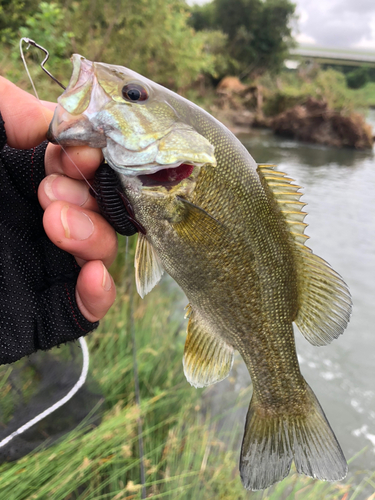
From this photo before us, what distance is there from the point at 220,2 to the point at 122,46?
35.6 meters

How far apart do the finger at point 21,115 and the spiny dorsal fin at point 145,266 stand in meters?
→ 0.64

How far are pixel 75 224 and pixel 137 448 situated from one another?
198 centimetres

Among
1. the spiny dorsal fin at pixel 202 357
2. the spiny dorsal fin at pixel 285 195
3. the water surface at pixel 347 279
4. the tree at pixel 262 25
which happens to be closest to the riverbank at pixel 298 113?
the water surface at pixel 347 279

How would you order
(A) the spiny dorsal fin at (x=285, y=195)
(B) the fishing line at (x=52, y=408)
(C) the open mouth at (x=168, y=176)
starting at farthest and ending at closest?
(B) the fishing line at (x=52, y=408)
(A) the spiny dorsal fin at (x=285, y=195)
(C) the open mouth at (x=168, y=176)

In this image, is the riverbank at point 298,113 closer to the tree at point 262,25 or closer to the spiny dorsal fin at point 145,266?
the tree at point 262,25

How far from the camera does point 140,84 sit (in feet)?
4.17

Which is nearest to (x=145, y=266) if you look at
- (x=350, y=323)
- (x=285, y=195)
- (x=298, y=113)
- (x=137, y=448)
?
(x=285, y=195)

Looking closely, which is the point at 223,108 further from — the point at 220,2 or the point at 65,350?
the point at 65,350

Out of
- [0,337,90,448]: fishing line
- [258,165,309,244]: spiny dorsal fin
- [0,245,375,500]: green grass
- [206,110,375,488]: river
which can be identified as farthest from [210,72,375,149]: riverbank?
[258,165,309,244]: spiny dorsal fin

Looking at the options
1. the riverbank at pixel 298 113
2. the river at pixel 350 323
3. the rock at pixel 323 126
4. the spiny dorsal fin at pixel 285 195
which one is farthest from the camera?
the riverbank at pixel 298 113

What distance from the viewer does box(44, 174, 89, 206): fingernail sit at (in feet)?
4.58

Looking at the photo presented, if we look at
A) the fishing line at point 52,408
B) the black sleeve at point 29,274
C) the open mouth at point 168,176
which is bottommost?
the fishing line at point 52,408

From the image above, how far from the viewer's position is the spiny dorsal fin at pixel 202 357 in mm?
1634

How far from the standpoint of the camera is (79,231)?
1382 millimetres
